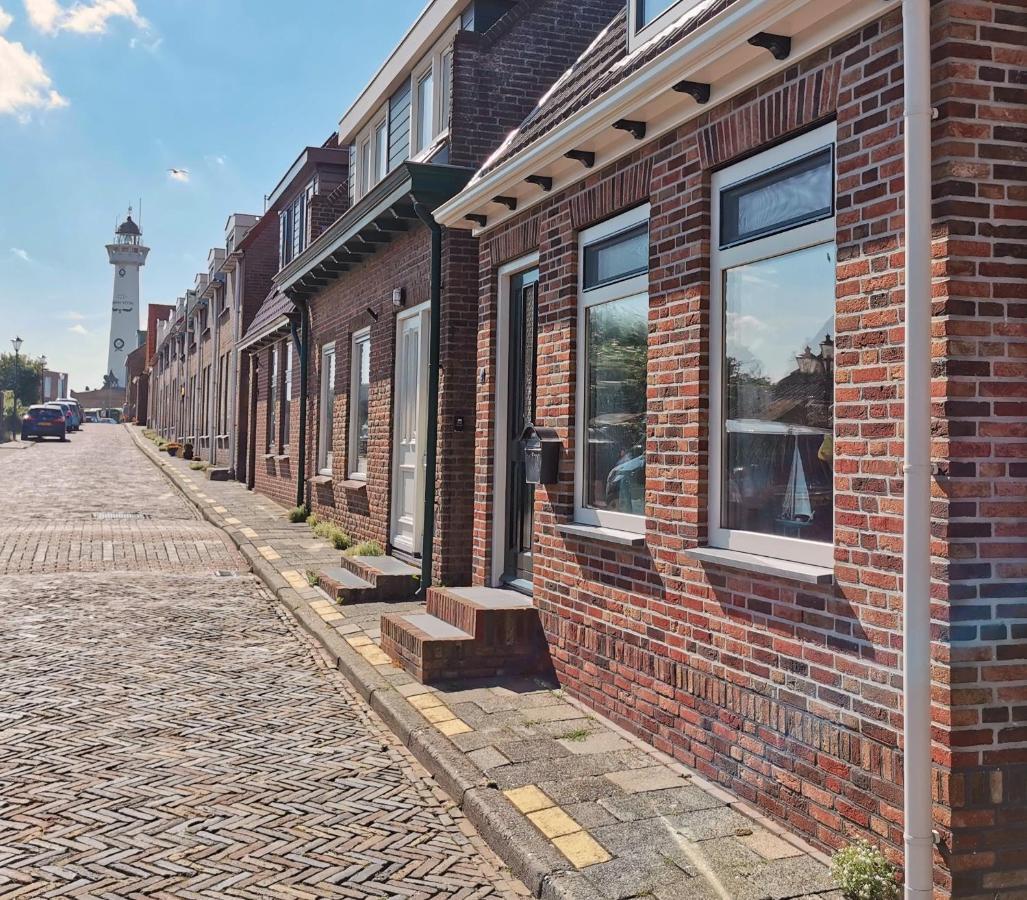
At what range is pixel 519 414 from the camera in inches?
310

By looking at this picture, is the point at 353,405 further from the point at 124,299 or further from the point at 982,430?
the point at 124,299

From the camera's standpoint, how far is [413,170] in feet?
29.7

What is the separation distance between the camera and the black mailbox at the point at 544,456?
20.5ft

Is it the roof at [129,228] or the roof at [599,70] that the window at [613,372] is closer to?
the roof at [599,70]

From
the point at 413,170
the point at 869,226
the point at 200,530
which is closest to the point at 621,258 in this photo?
the point at 869,226

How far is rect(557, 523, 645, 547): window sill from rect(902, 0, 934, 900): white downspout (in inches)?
86.1

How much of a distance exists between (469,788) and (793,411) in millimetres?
2277

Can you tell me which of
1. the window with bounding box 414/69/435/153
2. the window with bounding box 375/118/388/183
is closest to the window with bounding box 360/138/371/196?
the window with bounding box 375/118/388/183

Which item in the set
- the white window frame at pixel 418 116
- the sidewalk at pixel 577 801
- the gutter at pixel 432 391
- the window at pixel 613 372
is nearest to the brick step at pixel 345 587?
the gutter at pixel 432 391

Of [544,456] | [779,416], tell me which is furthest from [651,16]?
[779,416]

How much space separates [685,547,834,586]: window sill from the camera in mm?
3818

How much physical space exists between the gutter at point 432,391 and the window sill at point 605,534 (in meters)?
3.08

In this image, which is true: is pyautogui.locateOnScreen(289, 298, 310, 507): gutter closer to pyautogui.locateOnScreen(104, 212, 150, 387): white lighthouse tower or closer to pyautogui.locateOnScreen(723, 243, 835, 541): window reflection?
pyautogui.locateOnScreen(723, 243, 835, 541): window reflection

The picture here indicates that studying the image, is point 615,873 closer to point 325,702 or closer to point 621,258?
point 325,702
